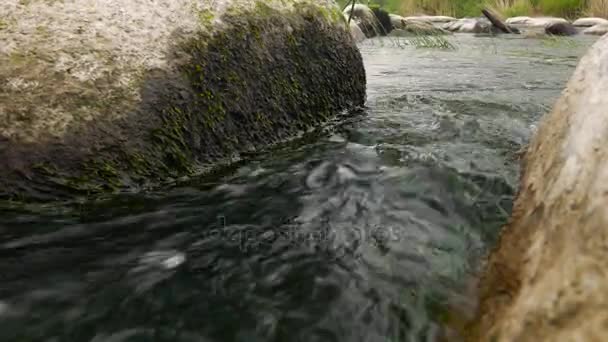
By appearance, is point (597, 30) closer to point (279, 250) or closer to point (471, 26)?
point (471, 26)

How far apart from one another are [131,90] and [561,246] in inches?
78.0

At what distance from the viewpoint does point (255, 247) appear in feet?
6.49

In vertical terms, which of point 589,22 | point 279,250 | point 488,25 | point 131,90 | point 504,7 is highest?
point 504,7

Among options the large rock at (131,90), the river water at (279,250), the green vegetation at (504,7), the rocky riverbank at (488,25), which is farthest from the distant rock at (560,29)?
the large rock at (131,90)

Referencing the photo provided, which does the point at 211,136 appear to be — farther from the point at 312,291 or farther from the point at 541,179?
the point at 541,179

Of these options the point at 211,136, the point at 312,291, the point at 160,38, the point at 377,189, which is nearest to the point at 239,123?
the point at 211,136

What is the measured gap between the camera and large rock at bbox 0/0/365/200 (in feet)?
7.01

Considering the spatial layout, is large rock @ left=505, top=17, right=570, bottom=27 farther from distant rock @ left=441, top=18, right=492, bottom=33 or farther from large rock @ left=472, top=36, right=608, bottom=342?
large rock @ left=472, top=36, right=608, bottom=342

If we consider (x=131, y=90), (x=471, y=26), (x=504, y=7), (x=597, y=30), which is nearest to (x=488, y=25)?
(x=471, y=26)

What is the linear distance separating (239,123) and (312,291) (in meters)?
1.46

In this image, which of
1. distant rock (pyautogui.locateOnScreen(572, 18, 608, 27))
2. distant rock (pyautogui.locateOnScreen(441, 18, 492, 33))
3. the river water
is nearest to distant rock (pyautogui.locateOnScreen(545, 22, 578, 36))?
distant rock (pyautogui.locateOnScreen(572, 18, 608, 27))

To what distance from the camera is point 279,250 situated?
1.96 m

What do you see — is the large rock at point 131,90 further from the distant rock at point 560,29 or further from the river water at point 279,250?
the distant rock at point 560,29

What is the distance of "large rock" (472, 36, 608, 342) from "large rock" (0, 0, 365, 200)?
5.46 feet
